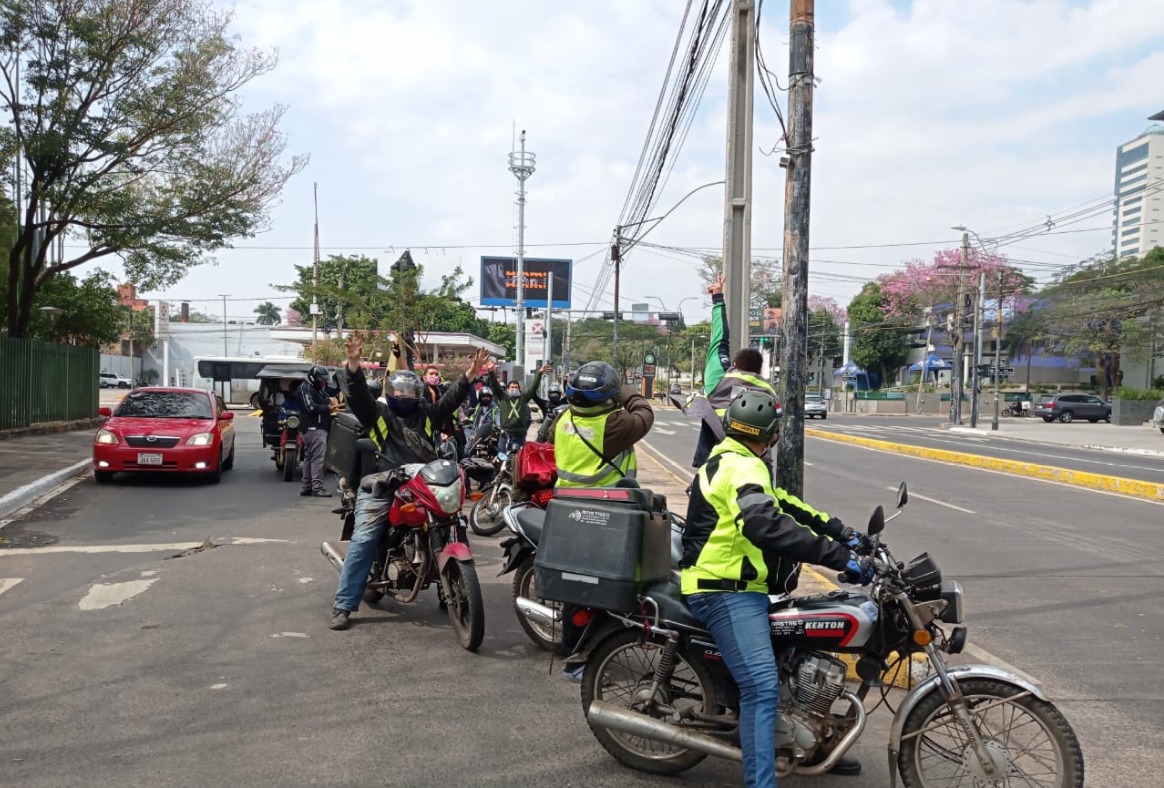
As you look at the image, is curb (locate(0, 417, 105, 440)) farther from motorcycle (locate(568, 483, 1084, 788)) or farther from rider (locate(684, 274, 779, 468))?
motorcycle (locate(568, 483, 1084, 788))

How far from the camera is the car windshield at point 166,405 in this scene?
13219mm

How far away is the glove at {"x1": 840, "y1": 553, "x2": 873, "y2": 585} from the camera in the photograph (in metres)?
3.51

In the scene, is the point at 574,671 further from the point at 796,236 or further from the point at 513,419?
the point at 513,419

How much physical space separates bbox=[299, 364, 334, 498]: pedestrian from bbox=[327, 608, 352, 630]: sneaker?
20.6 feet

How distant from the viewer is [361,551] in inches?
240

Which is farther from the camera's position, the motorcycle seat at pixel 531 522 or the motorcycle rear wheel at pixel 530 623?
the motorcycle rear wheel at pixel 530 623

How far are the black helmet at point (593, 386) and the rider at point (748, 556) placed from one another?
5.81ft

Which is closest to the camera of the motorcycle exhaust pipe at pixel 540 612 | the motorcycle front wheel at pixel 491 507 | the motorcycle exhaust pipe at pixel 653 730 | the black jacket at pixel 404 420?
the motorcycle exhaust pipe at pixel 653 730

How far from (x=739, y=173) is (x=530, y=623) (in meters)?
5.66

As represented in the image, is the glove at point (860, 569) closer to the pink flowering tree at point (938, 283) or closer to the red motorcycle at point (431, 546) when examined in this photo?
the red motorcycle at point (431, 546)

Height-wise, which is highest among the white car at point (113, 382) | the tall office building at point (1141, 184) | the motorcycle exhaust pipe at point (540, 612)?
the tall office building at point (1141, 184)

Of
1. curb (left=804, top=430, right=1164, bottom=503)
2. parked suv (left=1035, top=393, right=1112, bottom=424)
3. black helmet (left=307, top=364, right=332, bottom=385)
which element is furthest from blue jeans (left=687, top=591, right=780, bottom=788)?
parked suv (left=1035, top=393, right=1112, bottom=424)

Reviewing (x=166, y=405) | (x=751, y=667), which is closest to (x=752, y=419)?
(x=751, y=667)

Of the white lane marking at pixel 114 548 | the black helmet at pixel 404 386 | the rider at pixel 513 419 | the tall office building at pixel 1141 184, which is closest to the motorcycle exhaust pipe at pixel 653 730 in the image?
the black helmet at pixel 404 386
